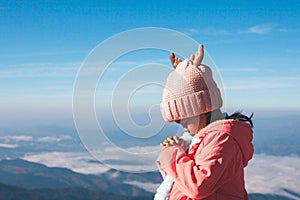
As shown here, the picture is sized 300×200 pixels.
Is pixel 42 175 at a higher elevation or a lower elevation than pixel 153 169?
lower

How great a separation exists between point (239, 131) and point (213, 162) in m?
0.24

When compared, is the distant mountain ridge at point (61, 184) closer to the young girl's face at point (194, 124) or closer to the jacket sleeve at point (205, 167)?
the young girl's face at point (194, 124)

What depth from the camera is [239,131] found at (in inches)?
79.6

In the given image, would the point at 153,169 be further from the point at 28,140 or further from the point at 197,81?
the point at 28,140

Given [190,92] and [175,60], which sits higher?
[175,60]

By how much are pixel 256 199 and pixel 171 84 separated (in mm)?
70728

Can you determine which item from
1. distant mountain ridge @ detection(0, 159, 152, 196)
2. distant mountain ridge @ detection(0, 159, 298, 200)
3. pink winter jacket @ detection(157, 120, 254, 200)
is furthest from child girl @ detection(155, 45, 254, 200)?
distant mountain ridge @ detection(0, 159, 152, 196)

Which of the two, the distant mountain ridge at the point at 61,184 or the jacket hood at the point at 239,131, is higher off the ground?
the jacket hood at the point at 239,131

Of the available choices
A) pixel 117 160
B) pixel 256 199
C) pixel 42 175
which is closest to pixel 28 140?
pixel 42 175

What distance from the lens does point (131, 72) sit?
2.16m

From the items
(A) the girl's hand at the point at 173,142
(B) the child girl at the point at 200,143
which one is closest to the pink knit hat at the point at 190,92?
(B) the child girl at the point at 200,143

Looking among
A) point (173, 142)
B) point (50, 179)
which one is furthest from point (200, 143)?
point (50, 179)

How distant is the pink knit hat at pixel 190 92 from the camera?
214 cm

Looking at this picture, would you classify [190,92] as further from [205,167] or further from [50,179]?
[50,179]
